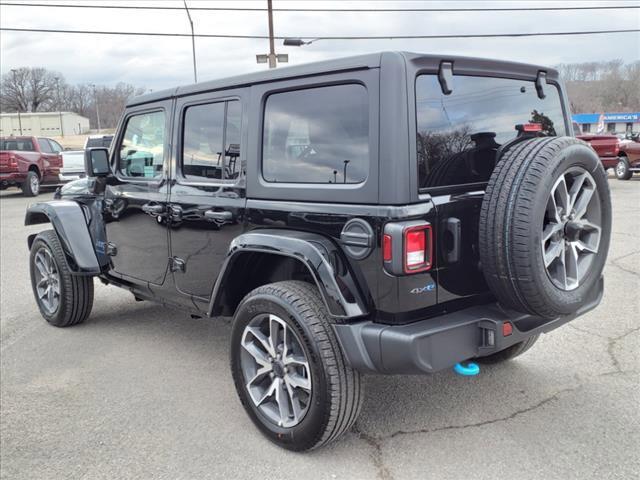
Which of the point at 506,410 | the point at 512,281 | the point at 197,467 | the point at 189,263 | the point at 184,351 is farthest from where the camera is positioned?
the point at 184,351

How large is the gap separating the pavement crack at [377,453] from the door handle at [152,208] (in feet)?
6.33

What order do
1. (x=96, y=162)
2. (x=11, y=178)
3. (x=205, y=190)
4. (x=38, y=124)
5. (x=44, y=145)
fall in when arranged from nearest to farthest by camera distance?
(x=205, y=190) → (x=96, y=162) → (x=11, y=178) → (x=44, y=145) → (x=38, y=124)

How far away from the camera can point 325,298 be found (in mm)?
2691

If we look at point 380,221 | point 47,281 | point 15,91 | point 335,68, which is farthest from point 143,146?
point 15,91

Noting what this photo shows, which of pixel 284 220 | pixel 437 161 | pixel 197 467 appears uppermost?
pixel 437 161

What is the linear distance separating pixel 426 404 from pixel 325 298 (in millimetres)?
1213

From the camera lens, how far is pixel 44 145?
1877cm

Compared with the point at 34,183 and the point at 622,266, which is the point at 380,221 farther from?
the point at 34,183

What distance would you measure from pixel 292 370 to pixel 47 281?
321 cm

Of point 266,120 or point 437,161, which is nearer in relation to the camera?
point 437,161

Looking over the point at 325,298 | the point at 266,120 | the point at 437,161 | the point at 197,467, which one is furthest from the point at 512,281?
the point at 197,467

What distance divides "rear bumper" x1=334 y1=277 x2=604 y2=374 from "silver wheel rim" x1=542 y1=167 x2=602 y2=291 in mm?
299

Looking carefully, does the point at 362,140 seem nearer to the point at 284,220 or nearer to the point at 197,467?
the point at 284,220

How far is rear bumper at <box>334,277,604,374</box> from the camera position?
2.51 meters
